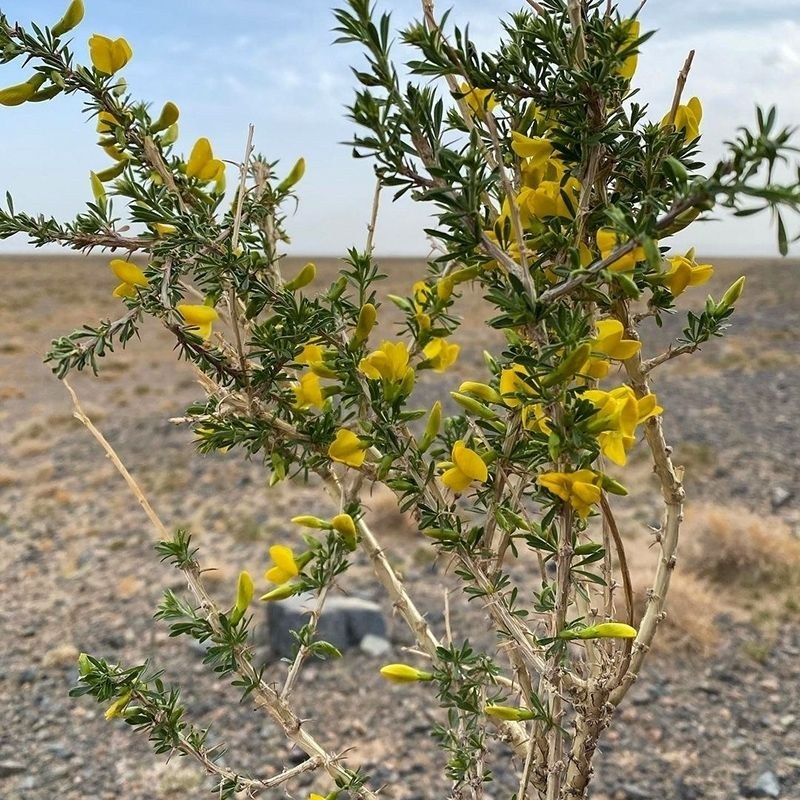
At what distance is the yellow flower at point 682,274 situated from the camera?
82 centimetres

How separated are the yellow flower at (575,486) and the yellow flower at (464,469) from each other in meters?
0.09

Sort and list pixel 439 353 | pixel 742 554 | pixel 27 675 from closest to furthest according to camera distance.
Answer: pixel 439 353, pixel 27 675, pixel 742 554

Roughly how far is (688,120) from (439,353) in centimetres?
47

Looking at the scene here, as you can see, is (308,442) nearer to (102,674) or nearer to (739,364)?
(102,674)

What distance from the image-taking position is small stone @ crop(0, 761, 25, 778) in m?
2.73

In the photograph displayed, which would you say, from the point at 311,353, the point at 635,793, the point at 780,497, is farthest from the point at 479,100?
the point at 780,497

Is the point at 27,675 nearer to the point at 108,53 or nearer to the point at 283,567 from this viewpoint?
the point at 283,567

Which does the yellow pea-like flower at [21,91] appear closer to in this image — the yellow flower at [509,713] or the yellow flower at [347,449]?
the yellow flower at [347,449]

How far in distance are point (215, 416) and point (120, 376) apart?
39.0ft

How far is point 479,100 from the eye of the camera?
0.81 metres

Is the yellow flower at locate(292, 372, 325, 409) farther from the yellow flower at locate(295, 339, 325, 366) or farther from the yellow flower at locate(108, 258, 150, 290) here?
the yellow flower at locate(108, 258, 150, 290)

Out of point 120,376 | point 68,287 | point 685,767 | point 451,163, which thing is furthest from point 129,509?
point 68,287

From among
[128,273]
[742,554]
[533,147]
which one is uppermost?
[533,147]

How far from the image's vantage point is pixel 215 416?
0.97 metres
